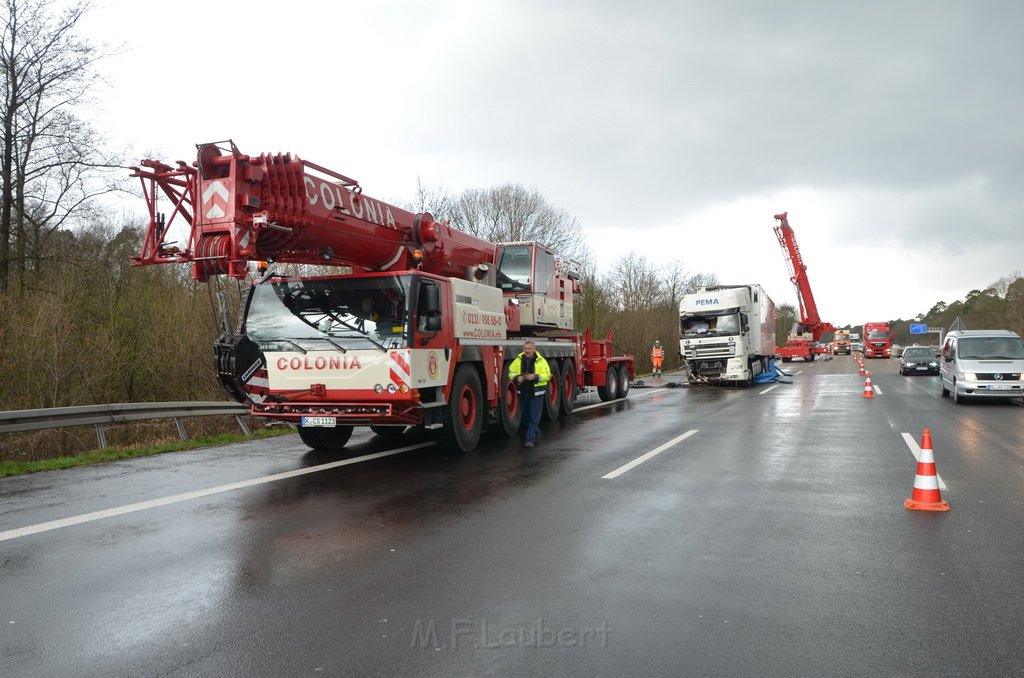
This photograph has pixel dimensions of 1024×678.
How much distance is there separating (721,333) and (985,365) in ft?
29.5

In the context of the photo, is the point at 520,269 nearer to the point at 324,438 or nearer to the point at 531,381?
the point at 531,381

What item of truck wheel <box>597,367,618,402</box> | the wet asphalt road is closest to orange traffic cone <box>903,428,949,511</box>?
the wet asphalt road

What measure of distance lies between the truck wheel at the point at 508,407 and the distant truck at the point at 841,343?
3056 inches

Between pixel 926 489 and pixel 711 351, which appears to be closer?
pixel 926 489

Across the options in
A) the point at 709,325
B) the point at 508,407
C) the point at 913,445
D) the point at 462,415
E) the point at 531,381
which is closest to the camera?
the point at 462,415

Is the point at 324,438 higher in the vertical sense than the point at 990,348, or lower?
lower

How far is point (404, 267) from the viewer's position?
33.1ft

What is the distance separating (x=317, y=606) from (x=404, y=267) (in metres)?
6.47

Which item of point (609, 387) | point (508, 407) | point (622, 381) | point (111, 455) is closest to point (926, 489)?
point (508, 407)

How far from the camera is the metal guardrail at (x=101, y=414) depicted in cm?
916

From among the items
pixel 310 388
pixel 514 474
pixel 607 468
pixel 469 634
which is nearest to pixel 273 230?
pixel 310 388

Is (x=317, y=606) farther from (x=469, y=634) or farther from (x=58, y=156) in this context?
(x=58, y=156)

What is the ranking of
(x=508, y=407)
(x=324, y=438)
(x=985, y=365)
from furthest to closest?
(x=985, y=365) < (x=508, y=407) < (x=324, y=438)

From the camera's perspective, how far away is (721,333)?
25.2 metres
